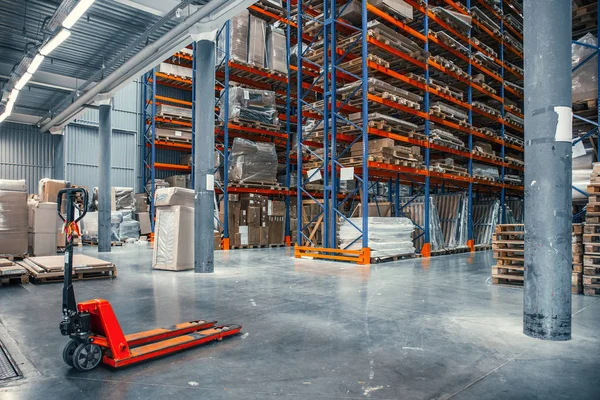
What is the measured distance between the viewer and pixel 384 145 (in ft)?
31.9

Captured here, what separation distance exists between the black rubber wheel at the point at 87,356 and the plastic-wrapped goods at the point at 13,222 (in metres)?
7.73

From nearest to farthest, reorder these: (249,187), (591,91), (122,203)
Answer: (591,91) → (249,187) → (122,203)

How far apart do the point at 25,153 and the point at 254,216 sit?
10948 mm

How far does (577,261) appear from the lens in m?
5.68

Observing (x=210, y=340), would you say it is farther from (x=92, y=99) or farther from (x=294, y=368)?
(x=92, y=99)

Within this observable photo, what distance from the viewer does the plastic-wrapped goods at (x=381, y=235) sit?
941 centimetres

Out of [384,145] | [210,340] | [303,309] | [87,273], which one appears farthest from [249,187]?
[210,340]

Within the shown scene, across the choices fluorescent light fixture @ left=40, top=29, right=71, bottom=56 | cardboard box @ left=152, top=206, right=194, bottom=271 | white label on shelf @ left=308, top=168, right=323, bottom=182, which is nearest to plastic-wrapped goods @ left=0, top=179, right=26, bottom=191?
fluorescent light fixture @ left=40, top=29, right=71, bottom=56

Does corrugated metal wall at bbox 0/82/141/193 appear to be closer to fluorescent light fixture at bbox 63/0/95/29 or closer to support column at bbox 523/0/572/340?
fluorescent light fixture at bbox 63/0/95/29

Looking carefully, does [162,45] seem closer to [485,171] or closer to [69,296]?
[69,296]

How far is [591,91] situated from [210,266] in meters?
8.99

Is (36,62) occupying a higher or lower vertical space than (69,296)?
higher

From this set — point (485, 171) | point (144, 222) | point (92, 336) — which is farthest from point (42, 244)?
point (485, 171)

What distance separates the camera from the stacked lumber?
5656 mm
